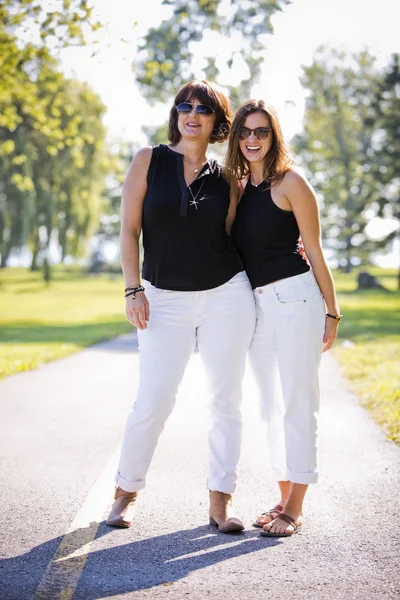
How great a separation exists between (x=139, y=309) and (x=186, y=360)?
0.39m

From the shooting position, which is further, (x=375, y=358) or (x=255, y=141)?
(x=375, y=358)

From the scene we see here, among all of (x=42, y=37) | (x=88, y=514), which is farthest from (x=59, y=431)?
(x=42, y=37)

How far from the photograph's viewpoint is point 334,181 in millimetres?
53531

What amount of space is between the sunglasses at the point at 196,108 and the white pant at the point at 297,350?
3.33 ft

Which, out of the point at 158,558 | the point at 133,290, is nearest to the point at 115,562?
the point at 158,558

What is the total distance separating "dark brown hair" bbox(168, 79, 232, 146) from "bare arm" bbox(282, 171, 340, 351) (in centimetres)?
51

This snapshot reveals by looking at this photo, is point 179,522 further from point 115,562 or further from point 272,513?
point 115,562

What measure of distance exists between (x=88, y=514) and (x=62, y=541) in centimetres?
50

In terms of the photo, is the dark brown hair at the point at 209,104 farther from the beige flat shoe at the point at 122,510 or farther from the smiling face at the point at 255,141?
the beige flat shoe at the point at 122,510

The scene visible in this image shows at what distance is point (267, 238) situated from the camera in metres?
4.44

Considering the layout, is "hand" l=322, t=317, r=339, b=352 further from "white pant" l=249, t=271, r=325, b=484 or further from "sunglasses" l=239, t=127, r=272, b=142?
"sunglasses" l=239, t=127, r=272, b=142

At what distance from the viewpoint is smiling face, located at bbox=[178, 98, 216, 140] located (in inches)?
175

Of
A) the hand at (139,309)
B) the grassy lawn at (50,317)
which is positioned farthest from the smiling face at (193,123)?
the grassy lawn at (50,317)

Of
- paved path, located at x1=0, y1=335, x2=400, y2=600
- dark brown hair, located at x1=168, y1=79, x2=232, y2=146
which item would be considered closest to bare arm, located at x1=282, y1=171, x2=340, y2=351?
dark brown hair, located at x1=168, y1=79, x2=232, y2=146
